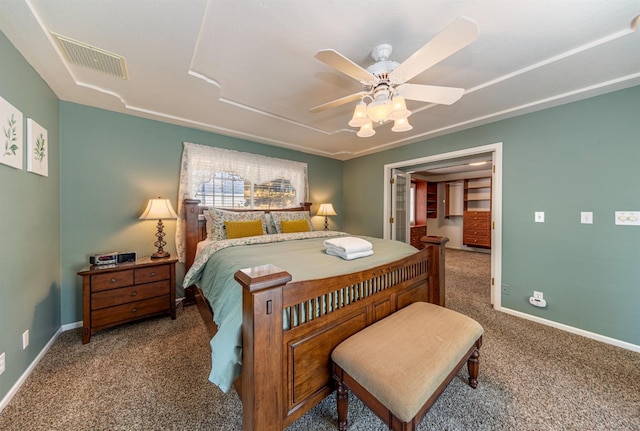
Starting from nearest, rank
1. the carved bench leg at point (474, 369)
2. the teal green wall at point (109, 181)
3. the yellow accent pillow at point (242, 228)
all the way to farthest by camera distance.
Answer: the carved bench leg at point (474, 369)
the teal green wall at point (109, 181)
the yellow accent pillow at point (242, 228)

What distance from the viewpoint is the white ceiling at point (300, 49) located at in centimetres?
134

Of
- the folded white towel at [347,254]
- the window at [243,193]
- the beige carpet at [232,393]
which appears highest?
the window at [243,193]

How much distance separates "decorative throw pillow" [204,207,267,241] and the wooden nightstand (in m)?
0.54

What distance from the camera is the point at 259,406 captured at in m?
1.04

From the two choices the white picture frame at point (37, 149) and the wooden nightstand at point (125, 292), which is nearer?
the white picture frame at point (37, 149)

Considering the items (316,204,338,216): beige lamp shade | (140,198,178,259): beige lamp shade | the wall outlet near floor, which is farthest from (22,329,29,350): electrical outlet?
the wall outlet near floor

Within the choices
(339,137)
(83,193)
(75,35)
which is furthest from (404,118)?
(83,193)

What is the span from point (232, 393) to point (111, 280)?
1.70 m

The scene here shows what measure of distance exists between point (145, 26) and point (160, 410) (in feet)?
7.97

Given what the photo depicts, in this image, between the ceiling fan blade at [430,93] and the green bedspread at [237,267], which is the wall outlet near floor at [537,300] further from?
the ceiling fan blade at [430,93]

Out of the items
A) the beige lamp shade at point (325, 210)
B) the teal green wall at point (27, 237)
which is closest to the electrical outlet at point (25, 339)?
the teal green wall at point (27, 237)

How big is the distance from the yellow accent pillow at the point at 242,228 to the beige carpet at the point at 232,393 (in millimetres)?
1118

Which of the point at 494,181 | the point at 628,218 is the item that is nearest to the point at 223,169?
the point at 494,181

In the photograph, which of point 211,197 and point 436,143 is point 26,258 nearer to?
point 211,197
